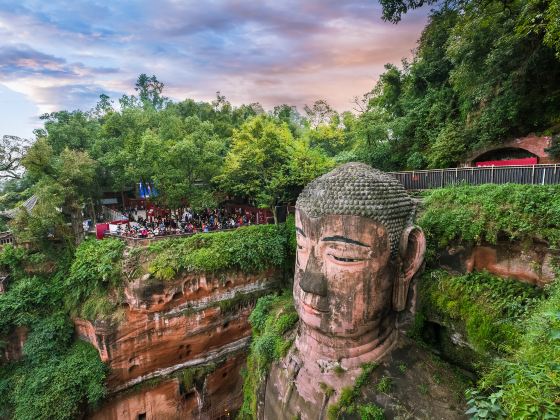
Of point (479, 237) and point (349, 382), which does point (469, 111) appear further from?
point (349, 382)

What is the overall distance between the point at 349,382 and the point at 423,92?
68.2 feet

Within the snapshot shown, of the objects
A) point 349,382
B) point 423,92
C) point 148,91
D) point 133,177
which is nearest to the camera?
point 349,382

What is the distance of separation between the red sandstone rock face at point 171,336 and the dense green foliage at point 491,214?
949 centimetres

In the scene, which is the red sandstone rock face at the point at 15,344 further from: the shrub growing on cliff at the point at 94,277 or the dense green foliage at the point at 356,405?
the dense green foliage at the point at 356,405

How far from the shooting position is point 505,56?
11.7 m

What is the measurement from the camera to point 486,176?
10.5 metres

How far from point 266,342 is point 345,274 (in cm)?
330

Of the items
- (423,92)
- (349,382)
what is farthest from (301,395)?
(423,92)

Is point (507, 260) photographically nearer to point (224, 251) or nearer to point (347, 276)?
point (347, 276)

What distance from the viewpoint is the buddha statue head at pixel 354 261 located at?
18.4ft

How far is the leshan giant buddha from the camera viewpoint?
18.5ft

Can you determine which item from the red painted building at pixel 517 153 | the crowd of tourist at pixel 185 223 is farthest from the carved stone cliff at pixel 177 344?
the red painted building at pixel 517 153

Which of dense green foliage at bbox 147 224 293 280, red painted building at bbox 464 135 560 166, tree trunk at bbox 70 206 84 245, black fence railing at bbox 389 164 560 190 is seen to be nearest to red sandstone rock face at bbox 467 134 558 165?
red painted building at bbox 464 135 560 166

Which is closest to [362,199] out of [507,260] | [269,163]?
[507,260]
